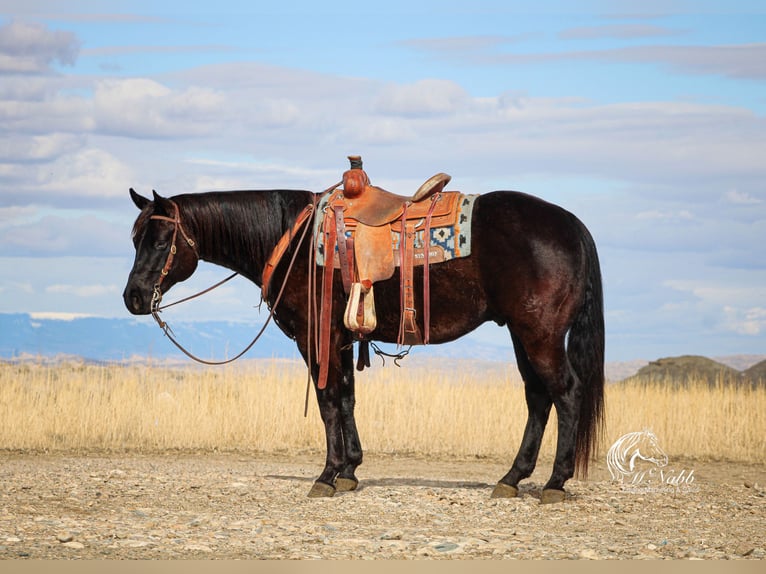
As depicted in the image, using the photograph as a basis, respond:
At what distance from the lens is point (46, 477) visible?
9.16m

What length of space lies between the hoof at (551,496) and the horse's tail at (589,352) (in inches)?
9.5

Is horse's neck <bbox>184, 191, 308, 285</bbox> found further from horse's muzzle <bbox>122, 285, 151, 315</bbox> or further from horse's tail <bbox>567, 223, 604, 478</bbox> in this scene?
horse's tail <bbox>567, 223, 604, 478</bbox>

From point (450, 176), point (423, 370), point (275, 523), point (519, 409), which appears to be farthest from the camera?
point (423, 370)

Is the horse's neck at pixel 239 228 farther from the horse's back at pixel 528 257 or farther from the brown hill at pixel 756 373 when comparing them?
the brown hill at pixel 756 373

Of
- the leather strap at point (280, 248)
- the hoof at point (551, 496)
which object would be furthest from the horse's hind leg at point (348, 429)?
the hoof at point (551, 496)

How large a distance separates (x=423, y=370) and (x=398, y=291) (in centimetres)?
680

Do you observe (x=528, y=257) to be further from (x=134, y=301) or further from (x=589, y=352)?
(x=134, y=301)

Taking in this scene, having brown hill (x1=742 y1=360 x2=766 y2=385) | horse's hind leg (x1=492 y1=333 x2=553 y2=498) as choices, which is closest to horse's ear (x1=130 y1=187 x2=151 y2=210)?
horse's hind leg (x1=492 y1=333 x2=553 y2=498)

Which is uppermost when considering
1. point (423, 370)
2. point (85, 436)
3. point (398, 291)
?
point (398, 291)

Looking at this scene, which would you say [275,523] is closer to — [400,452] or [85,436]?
[400,452]

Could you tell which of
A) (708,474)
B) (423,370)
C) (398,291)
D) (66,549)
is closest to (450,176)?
(398,291)

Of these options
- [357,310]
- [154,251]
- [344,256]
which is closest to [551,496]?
[357,310]

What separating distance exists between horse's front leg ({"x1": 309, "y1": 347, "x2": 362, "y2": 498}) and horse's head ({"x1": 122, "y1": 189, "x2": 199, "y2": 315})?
4.78ft

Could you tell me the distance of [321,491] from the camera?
7887mm
